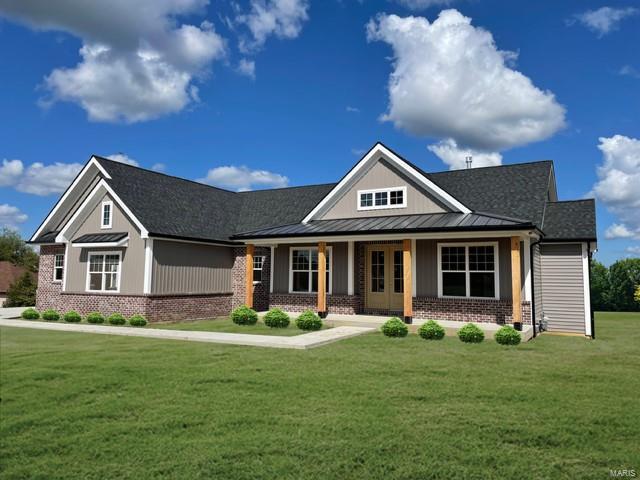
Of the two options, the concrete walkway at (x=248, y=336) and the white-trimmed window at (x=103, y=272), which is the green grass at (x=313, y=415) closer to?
the concrete walkway at (x=248, y=336)

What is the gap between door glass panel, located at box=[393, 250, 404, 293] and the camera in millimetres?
17922

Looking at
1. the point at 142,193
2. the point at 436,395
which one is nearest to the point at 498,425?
the point at 436,395

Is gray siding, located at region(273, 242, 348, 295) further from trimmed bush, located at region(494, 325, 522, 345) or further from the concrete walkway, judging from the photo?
trimmed bush, located at region(494, 325, 522, 345)

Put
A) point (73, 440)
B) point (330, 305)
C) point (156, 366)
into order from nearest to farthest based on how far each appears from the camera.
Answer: point (73, 440) < point (156, 366) < point (330, 305)

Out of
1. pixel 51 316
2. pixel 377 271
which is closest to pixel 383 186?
pixel 377 271

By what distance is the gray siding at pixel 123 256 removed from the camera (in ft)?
61.4

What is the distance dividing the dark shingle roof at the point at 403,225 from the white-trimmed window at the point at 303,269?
1190 mm

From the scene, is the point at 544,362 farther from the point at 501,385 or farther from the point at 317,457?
the point at 317,457

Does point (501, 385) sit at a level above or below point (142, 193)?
below

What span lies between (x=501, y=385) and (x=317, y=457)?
418 centimetres

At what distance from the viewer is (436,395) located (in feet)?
23.7

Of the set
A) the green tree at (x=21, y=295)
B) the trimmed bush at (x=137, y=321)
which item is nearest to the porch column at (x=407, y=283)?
the trimmed bush at (x=137, y=321)

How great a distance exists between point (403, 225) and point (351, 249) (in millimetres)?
2878

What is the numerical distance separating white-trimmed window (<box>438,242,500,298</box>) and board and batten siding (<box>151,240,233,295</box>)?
32.9ft
